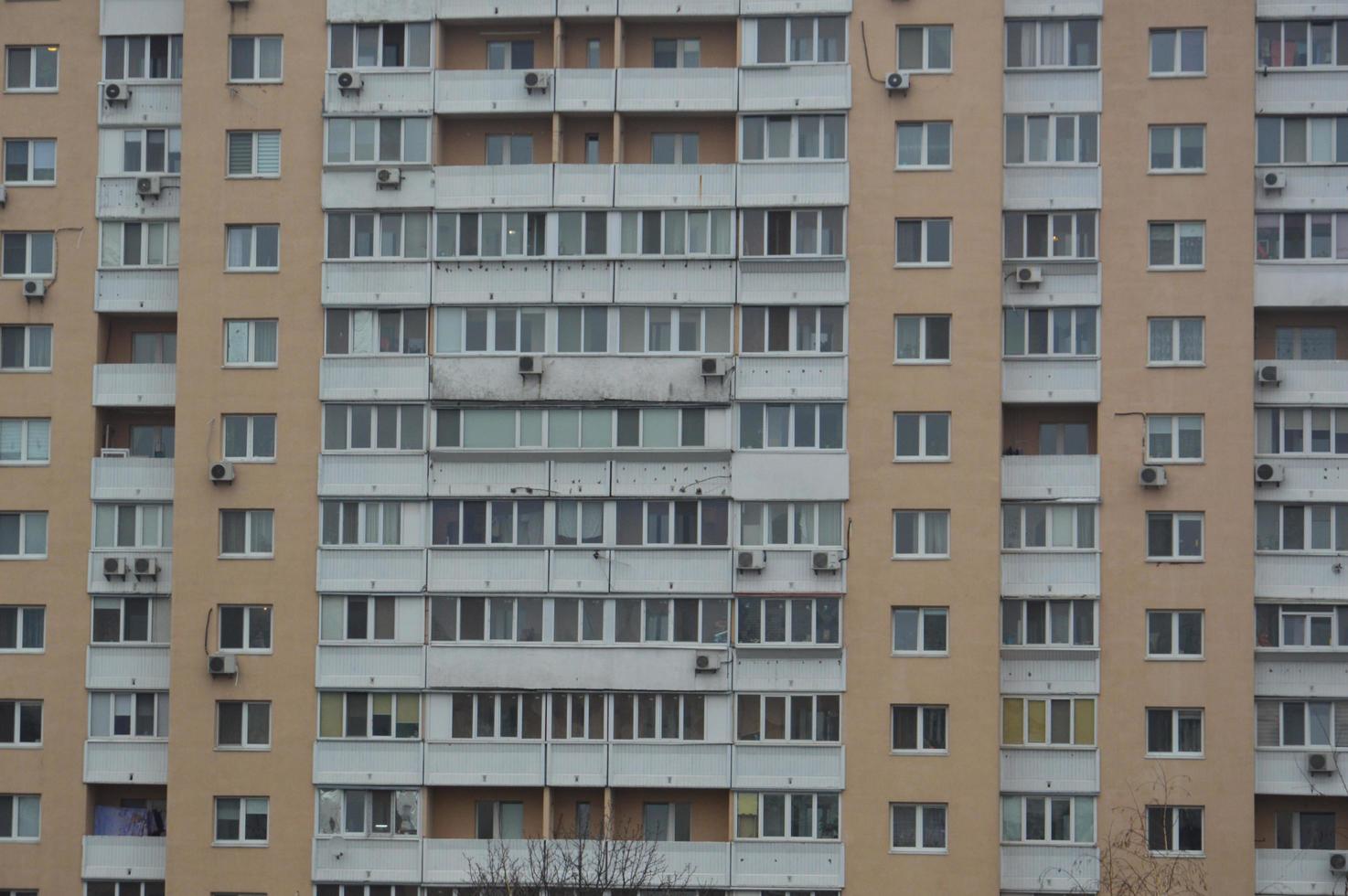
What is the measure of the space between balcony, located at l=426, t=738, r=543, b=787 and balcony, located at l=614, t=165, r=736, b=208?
12.5 metres

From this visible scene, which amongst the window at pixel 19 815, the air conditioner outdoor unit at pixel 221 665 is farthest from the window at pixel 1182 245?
the window at pixel 19 815

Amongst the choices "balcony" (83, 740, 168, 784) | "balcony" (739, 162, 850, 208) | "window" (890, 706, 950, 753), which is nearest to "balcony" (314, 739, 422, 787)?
"balcony" (83, 740, 168, 784)

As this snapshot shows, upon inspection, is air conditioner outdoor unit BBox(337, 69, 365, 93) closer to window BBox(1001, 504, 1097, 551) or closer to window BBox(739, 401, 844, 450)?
window BBox(739, 401, 844, 450)

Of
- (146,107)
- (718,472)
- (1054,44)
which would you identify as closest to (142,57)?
(146,107)

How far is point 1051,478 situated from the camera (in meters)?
47.6

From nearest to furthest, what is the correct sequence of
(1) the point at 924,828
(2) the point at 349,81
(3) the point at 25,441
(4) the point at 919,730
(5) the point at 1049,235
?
(1) the point at 924,828, (4) the point at 919,730, (5) the point at 1049,235, (2) the point at 349,81, (3) the point at 25,441

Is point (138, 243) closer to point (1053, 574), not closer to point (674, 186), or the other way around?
point (674, 186)

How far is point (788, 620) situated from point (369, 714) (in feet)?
31.9

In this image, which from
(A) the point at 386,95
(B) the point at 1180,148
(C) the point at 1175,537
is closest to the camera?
(C) the point at 1175,537

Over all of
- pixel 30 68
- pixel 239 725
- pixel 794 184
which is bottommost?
pixel 239 725

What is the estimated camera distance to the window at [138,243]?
162ft

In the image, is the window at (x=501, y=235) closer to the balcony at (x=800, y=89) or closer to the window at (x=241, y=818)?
the balcony at (x=800, y=89)

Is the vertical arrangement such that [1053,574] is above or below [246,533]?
below

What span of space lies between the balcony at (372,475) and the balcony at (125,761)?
713cm
